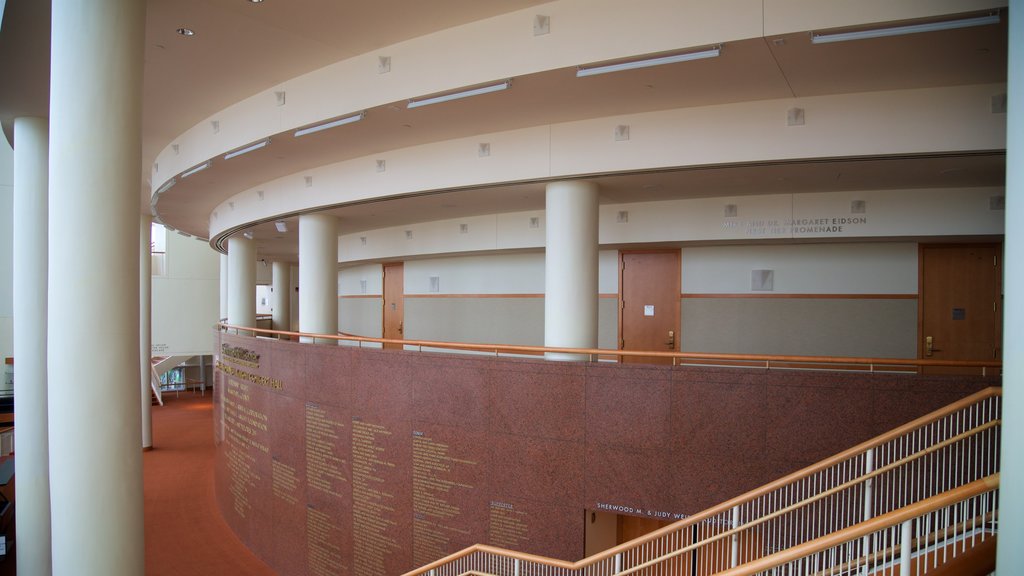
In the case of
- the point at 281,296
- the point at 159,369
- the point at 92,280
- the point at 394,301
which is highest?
the point at 92,280

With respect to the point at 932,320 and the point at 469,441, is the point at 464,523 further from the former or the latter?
the point at 932,320

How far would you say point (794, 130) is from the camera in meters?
5.78

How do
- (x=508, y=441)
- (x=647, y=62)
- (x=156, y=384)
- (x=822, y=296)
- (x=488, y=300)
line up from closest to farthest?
(x=647, y=62), (x=508, y=441), (x=822, y=296), (x=488, y=300), (x=156, y=384)

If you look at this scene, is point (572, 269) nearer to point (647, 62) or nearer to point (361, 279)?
point (647, 62)

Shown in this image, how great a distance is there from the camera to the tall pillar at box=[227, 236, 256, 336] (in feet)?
42.8

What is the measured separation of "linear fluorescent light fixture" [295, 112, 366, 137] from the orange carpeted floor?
7.09 metres

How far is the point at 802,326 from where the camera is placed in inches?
342

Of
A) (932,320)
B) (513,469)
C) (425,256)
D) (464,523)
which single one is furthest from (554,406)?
(425,256)

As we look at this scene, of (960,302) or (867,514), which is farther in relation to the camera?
(960,302)

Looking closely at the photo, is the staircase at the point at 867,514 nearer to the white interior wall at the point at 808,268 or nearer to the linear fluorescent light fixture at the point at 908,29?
the linear fluorescent light fixture at the point at 908,29

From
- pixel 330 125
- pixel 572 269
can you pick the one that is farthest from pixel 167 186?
pixel 572 269

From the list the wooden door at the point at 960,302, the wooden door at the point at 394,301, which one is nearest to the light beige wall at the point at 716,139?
the wooden door at the point at 960,302

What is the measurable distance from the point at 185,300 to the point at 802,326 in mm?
22369

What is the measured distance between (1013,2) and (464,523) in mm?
6738
